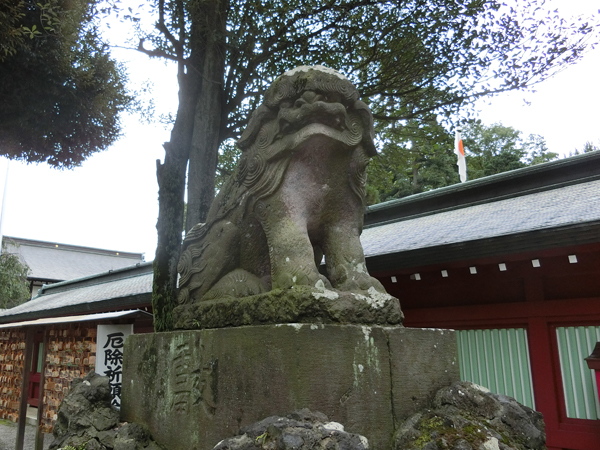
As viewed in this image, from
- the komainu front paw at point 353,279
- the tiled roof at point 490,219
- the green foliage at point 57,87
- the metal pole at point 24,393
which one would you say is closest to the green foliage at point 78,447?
the komainu front paw at point 353,279

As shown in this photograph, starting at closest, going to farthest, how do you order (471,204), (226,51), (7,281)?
(226,51) → (471,204) → (7,281)

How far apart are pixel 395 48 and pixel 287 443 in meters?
5.17

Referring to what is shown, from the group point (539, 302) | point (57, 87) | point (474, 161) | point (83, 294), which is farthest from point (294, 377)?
point (474, 161)

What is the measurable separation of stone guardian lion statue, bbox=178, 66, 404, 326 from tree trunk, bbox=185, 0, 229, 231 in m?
2.42

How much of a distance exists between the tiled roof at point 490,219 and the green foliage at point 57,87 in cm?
457

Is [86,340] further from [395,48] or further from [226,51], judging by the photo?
[395,48]

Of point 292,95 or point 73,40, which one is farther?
point 73,40

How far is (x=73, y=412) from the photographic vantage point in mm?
2791

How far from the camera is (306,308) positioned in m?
2.12

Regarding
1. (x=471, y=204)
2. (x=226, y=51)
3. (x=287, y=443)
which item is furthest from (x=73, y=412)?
(x=471, y=204)

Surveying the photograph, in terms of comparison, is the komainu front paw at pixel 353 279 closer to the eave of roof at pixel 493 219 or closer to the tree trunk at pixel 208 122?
the eave of roof at pixel 493 219

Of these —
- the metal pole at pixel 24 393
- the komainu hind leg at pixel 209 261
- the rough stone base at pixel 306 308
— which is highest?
the komainu hind leg at pixel 209 261

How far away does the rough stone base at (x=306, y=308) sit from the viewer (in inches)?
84.0

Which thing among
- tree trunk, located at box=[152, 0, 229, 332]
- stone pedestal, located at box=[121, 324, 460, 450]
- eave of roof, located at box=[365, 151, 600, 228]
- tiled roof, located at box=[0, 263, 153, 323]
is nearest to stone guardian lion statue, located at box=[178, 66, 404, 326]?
stone pedestal, located at box=[121, 324, 460, 450]
